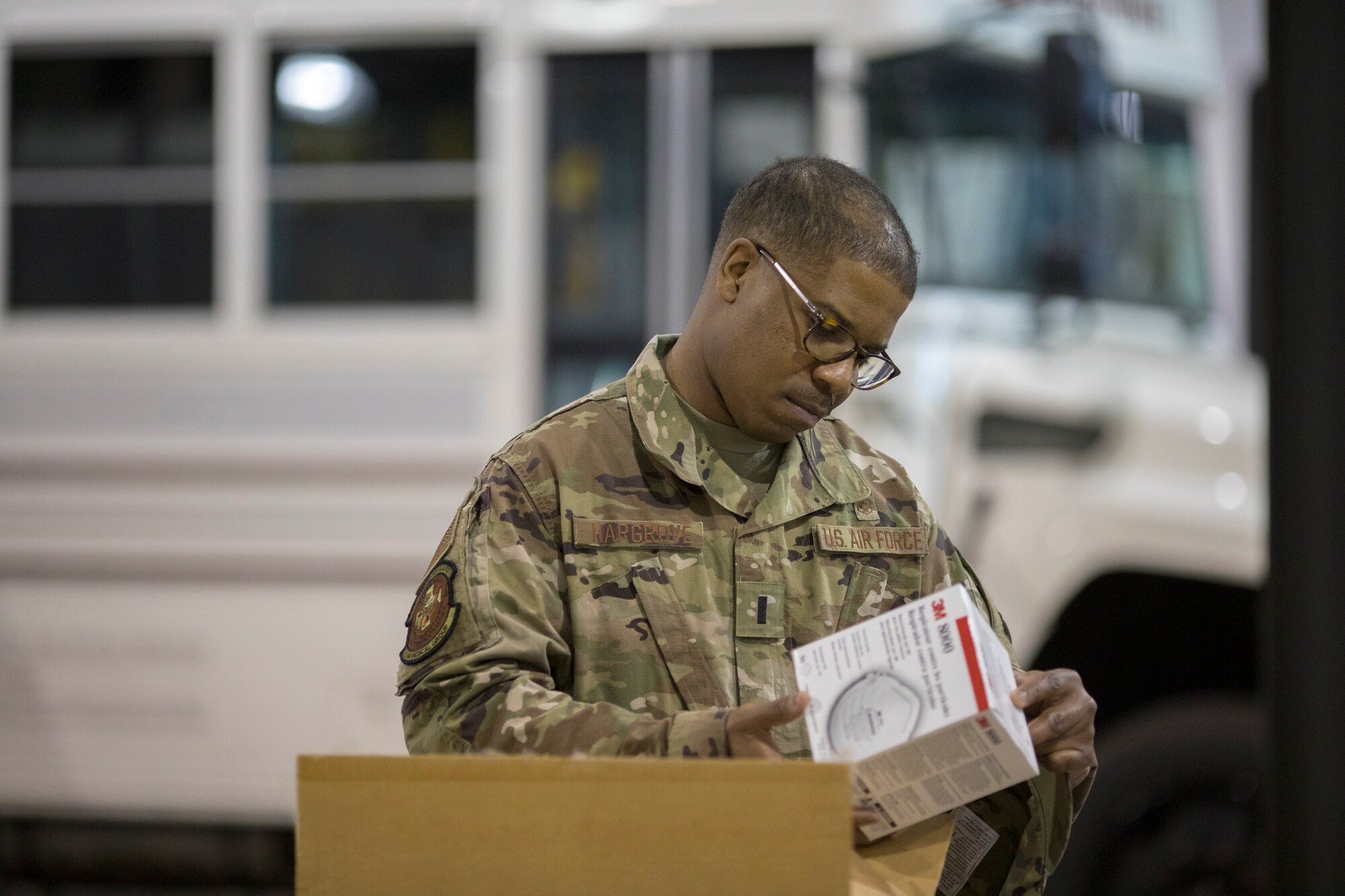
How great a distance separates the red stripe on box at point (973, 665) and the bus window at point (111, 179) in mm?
2531

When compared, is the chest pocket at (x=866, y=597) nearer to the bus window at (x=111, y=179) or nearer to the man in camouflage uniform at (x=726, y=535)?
the man in camouflage uniform at (x=726, y=535)

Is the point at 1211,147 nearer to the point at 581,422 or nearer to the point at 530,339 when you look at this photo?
the point at 530,339

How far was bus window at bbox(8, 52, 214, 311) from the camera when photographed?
323 cm

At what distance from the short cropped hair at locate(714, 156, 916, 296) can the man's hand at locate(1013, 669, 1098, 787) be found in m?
0.50

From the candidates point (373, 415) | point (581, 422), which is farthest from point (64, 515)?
point (581, 422)

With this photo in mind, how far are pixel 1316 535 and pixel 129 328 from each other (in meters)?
2.67

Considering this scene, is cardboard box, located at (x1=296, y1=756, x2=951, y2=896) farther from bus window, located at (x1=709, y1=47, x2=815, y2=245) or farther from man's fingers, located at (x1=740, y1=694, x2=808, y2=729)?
bus window, located at (x1=709, y1=47, x2=815, y2=245)

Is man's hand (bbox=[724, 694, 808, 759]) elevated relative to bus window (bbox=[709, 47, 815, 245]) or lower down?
lower down

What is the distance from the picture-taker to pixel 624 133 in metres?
3.15

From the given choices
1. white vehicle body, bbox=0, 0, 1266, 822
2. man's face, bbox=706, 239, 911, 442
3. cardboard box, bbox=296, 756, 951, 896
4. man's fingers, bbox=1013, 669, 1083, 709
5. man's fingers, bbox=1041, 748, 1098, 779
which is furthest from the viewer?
white vehicle body, bbox=0, 0, 1266, 822

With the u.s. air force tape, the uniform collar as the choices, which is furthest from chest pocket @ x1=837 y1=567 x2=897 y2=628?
the u.s. air force tape

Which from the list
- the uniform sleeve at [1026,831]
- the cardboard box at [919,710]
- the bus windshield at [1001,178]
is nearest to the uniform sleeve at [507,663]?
the cardboard box at [919,710]

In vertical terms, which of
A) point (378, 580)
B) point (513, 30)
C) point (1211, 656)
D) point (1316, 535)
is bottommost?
point (1211, 656)

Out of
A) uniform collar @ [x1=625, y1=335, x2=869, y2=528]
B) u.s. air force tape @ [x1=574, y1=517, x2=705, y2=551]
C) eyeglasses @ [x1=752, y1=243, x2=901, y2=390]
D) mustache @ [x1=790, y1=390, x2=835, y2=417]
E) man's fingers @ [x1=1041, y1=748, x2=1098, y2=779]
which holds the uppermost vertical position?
eyeglasses @ [x1=752, y1=243, x2=901, y2=390]
